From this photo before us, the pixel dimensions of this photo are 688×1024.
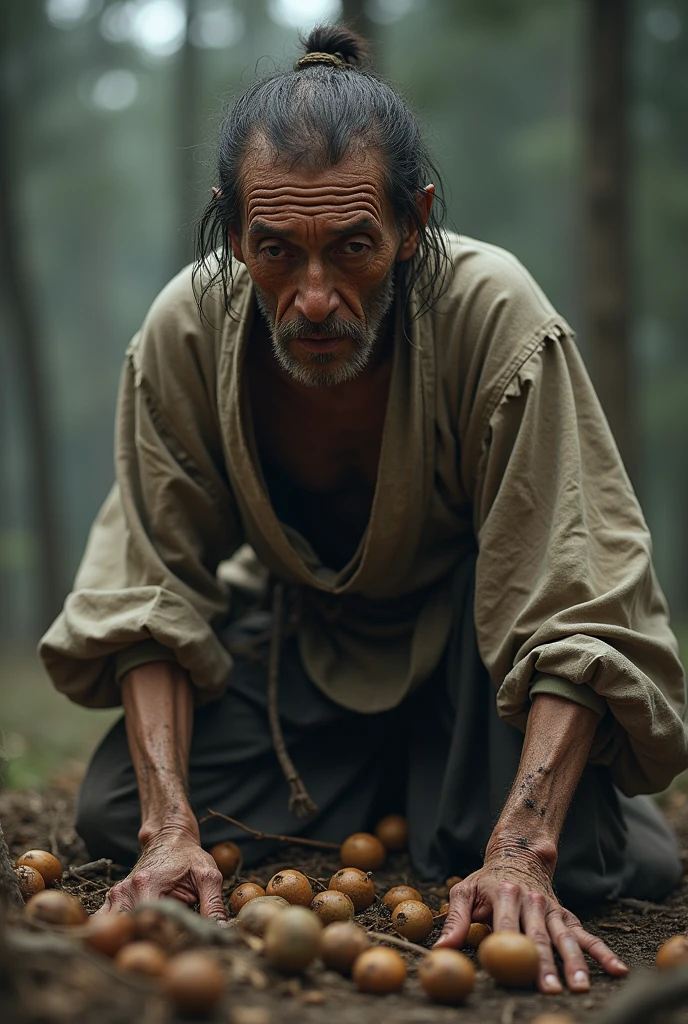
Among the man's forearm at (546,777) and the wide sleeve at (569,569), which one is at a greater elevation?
the wide sleeve at (569,569)

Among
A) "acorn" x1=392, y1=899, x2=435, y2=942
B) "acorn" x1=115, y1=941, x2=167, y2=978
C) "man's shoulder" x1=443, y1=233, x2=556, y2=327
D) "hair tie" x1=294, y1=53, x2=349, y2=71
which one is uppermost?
"hair tie" x1=294, y1=53, x2=349, y2=71

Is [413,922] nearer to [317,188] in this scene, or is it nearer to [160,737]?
[160,737]

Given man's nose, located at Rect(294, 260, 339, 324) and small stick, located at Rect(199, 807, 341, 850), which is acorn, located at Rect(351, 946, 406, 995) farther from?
man's nose, located at Rect(294, 260, 339, 324)

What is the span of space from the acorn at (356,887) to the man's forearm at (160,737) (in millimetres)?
398

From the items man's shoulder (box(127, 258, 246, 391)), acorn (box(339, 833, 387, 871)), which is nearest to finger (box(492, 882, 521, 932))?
acorn (box(339, 833, 387, 871))

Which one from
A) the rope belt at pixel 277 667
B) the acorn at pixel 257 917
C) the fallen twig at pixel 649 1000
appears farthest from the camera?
the rope belt at pixel 277 667

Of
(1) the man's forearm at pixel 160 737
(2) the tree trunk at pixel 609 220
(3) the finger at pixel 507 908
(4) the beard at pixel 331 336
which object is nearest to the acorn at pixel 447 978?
(3) the finger at pixel 507 908

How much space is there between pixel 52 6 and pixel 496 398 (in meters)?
12.6

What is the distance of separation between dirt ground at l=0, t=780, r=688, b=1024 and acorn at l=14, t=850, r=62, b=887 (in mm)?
87

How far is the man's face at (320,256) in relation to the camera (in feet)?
9.34

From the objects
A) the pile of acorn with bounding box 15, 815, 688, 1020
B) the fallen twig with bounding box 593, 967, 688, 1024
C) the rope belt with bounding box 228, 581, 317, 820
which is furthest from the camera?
the rope belt with bounding box 228, 581, 317, 820

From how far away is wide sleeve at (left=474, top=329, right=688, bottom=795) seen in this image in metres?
2.81

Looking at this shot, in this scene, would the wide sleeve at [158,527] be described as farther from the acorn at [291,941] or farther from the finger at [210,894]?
the acorn at [291,941]

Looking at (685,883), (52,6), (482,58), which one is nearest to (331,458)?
(685,883)
